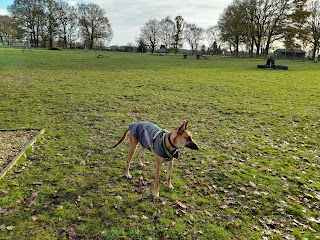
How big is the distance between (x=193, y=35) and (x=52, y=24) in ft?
172

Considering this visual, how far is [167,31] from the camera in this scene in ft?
304

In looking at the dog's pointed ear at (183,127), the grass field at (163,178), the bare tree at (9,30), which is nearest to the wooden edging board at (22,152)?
the grass field at (163,178)

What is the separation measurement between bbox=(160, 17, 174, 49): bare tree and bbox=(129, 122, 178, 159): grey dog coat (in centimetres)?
9132

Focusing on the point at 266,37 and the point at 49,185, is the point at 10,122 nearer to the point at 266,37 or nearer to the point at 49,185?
the point at 49,185

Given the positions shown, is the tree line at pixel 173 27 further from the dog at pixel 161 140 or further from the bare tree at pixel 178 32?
the dog at pixel 161 140

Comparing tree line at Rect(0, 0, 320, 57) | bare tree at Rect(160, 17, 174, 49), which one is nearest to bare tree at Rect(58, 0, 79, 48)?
tree line at Rect(0, 0, 320, 57)

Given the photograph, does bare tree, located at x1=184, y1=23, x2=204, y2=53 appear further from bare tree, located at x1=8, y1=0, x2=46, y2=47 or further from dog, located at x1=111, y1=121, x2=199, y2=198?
dog, located at x1=111, y1=121, x2=199, y2=198

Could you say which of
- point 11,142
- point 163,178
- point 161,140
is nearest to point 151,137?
point 161,140

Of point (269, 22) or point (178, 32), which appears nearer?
point (269, 22)

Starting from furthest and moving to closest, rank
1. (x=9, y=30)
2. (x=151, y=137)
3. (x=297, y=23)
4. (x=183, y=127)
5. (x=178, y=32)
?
(x=178, y=32)
(x=9, y=30)
(x=297, y=23)
(x=151, y=137)
(x=183, y=127)

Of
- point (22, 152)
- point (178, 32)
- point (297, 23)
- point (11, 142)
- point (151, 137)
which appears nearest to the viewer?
point (151, 137)

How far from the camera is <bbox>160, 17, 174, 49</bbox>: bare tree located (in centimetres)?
9178

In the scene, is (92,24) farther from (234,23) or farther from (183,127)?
(183,127)

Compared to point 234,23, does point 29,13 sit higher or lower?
higher
